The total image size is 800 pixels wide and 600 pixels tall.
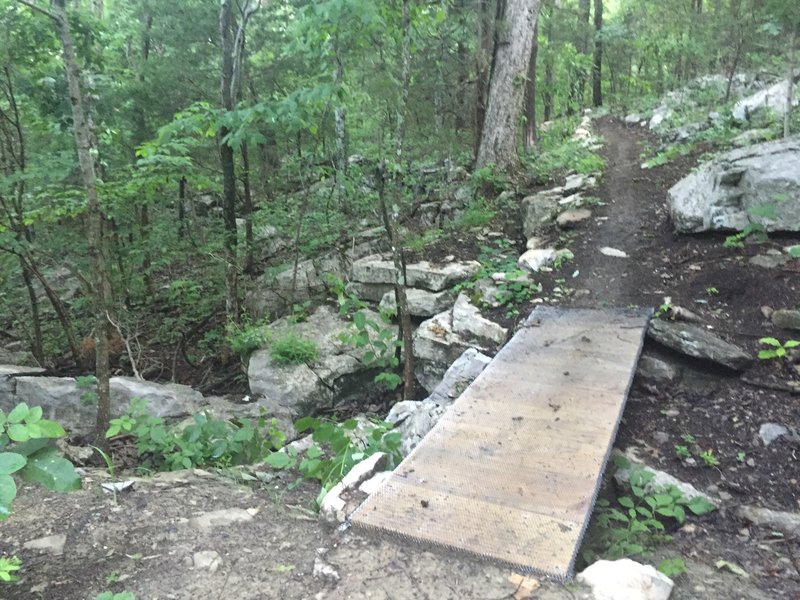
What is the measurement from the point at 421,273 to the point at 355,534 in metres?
4.99

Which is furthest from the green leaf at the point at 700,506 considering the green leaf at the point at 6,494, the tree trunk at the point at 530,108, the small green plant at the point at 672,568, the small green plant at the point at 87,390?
the tree trunk at the point at 530,108

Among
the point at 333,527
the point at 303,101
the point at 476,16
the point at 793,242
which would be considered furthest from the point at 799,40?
the point at 333,527

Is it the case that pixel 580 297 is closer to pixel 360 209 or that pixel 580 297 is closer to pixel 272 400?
pixel 272 400

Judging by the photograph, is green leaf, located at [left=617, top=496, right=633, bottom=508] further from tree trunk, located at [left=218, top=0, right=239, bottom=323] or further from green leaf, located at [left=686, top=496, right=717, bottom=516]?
tree trunk, located at [left=218, top=0, right=239, bottom=323]

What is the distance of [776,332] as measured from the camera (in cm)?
488

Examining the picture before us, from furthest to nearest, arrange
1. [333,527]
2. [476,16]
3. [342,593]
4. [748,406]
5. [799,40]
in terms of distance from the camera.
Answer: [476,16]
[799,40]
[748,406]
[333,527]
[342,593]

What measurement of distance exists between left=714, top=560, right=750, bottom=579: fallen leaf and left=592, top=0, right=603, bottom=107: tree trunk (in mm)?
20697

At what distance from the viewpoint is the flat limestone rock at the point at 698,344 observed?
454cm

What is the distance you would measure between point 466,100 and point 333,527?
10.1 m

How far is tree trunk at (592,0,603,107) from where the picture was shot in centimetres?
2047

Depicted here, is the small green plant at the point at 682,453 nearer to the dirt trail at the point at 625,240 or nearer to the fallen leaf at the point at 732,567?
the fallen leaf at the point at 732,567

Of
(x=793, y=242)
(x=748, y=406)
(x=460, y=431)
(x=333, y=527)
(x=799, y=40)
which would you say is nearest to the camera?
(x=333, y=527)

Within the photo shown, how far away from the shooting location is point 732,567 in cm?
271

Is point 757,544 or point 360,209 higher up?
point 360,209
